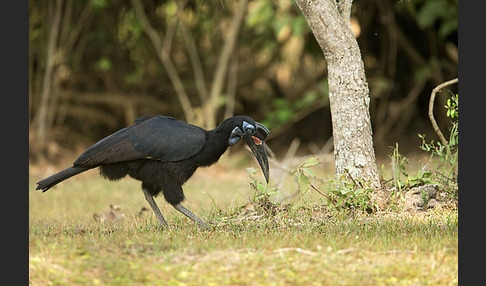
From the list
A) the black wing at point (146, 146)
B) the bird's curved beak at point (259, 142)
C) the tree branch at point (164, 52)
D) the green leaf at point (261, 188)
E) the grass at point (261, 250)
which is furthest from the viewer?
the tree branch at point (164, 52)

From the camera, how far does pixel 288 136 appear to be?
13.3m

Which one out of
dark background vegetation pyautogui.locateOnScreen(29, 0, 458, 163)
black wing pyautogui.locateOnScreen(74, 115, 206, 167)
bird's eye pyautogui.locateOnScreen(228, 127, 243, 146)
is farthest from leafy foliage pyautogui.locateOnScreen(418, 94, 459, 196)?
dark background vegetation pyautogui.locateOnScreen(29, 0, 458, 163)

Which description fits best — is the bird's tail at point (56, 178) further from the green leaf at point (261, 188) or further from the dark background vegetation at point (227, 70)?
the dark background vegetation at point (227, 70)

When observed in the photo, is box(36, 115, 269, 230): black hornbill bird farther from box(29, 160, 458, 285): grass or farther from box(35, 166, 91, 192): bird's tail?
box(29, 160, 458, 285): grass

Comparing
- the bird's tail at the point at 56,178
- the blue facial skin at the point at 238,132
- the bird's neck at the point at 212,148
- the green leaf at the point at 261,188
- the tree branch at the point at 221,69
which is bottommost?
the green leaf at the point at 261,188

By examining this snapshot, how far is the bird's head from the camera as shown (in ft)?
19.8

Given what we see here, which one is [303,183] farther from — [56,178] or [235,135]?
[56,178]

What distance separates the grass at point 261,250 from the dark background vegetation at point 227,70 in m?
6.08

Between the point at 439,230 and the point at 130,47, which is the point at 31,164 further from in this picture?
the point at 439,230

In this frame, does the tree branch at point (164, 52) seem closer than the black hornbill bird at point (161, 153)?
No

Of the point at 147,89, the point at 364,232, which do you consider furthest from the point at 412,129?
the point at 364,232

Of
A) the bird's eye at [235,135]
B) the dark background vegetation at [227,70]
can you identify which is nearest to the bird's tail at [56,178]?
the bird's eye at [235,135]

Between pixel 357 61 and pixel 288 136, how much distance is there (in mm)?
7145

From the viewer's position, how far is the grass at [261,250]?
420cm
